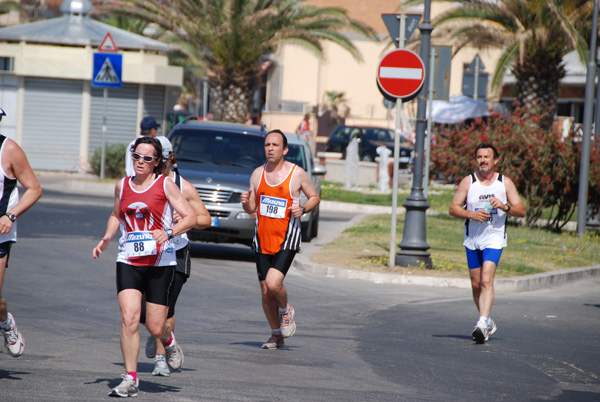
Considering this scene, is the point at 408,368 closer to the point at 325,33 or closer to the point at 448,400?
the point at 448,400

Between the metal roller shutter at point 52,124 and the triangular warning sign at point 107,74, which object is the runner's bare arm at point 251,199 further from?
the metal roller shutter at point 52,124

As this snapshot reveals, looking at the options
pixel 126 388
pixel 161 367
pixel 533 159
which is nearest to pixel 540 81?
pixel 533 159

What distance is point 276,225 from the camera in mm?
8297

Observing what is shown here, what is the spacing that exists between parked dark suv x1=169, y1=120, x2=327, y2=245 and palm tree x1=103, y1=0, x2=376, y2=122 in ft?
41.1

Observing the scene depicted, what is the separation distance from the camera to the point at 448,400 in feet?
21.3

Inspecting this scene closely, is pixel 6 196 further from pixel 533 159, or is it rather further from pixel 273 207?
pixel 533 159

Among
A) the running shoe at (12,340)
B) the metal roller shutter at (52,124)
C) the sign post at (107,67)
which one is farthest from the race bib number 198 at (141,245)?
the metal roller shutter at (52,124)

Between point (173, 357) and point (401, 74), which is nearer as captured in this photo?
point (173, 357)

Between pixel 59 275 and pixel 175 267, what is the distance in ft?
18.6

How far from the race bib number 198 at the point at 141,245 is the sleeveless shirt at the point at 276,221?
2177 mm

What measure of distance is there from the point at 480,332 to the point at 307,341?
62.6 inches

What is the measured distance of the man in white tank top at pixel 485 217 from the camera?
9.29 meters

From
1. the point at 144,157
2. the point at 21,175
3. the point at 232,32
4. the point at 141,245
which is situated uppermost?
the point at 232,32

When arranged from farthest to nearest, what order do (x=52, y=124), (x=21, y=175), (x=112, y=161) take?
(x=52, y=124), (x=112, y=161), (x=21, y=175)
